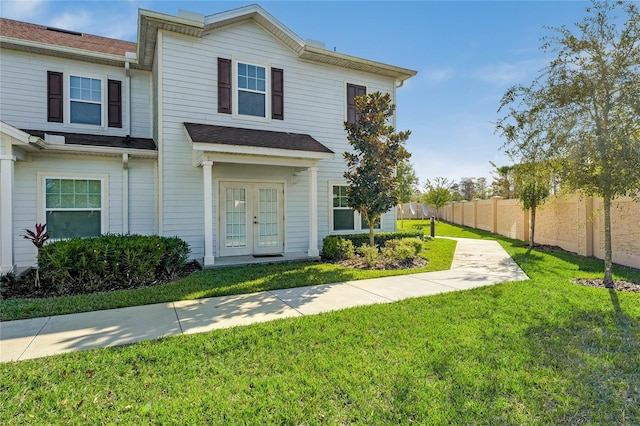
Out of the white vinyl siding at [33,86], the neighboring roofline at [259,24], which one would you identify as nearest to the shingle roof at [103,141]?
the white vinyl siding at [33,86]

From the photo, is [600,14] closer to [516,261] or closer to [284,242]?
[516,261]

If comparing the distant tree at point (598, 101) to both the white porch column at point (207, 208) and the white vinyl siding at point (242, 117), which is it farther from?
the white porch column at point (207, 208)

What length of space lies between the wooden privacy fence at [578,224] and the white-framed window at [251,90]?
9939mm

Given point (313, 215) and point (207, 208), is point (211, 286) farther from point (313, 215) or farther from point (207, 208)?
point (313, 215)

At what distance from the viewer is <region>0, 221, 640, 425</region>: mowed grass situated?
2682mm

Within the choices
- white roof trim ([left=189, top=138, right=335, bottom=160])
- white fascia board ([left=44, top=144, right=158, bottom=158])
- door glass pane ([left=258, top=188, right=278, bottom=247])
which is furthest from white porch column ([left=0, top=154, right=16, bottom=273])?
door glass pane ([left=258, top=188, right=278, bottom=247])

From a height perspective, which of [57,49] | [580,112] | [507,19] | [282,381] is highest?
[507,19]

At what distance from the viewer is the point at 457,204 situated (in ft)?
89.7

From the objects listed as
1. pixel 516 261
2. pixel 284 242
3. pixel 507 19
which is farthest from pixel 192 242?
pixel 507 19

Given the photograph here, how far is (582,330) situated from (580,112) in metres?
5.07

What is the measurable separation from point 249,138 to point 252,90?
200 centimetres

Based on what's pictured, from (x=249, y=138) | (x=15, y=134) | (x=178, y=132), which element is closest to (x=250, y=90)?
(x=249, y=138)

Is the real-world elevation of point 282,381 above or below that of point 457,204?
below

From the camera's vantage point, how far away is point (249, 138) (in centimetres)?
930
